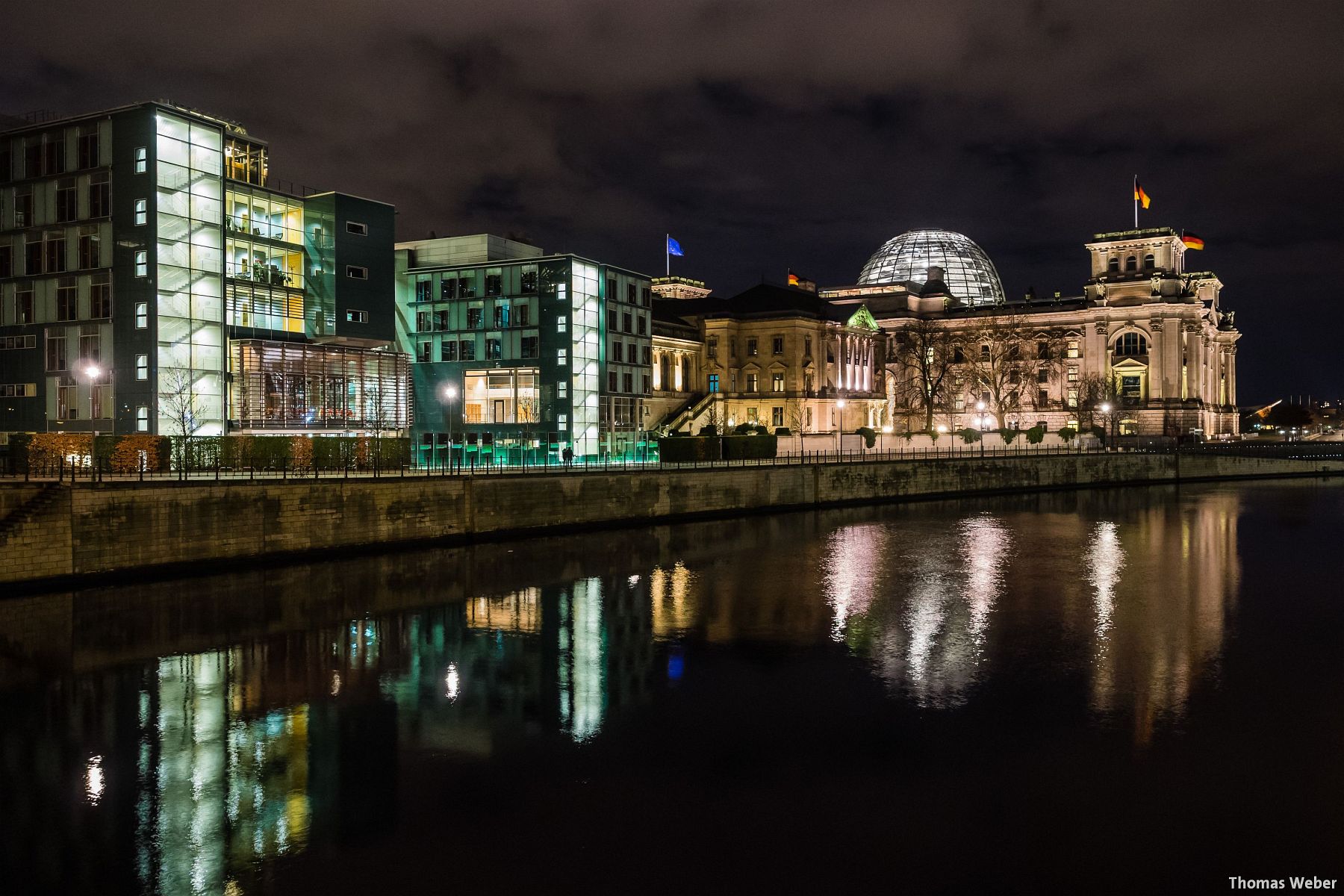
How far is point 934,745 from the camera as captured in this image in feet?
65.2

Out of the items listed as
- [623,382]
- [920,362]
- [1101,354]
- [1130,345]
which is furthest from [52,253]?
[1130,345]

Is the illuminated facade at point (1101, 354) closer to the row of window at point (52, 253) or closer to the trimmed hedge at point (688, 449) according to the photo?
the trimmed hedge at point (688, 449)

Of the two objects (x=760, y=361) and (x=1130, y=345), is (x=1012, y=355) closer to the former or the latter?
(x=1130, y=345)

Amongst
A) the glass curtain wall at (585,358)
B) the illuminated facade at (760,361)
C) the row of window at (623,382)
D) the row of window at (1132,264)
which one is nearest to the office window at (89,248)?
the glass curtain wall at (585,358)

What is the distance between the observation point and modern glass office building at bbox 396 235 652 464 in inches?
2992

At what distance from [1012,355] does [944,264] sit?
5504 cm

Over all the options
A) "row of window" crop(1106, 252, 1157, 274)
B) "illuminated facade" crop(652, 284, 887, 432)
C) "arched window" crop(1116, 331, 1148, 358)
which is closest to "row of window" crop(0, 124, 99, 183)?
"illuminated facade" crop(652, 284, 887, 432)

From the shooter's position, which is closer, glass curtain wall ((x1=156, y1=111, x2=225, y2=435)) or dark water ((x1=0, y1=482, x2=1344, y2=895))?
dark water ((x1=0, y1=482, x2=1344, y2=895))

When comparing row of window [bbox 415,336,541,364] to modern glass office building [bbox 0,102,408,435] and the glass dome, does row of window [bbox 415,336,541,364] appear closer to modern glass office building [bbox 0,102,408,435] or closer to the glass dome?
modern glass office building [bbox 0,102,408,435]

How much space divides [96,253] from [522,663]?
43.8m

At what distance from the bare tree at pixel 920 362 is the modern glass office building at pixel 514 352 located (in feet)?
168

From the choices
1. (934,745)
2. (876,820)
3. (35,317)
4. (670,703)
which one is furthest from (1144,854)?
(35,317)

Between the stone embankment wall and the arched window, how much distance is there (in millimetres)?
76381

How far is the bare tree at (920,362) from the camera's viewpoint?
129 metres
